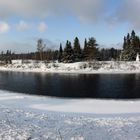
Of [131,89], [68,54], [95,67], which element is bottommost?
[131,89]

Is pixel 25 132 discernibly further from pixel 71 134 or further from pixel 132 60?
pixel 132 60

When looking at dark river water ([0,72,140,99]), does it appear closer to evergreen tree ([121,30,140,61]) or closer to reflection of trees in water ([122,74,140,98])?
reflection of trees in water ([122,74,140,98])

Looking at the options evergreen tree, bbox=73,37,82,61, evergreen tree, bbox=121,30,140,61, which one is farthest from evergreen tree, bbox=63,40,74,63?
evergreen tree, bbox=121,30,140,61

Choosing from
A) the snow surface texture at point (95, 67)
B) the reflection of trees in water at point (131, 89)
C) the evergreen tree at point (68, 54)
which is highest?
the evergreen tree at point (68, 54)

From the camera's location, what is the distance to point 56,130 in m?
12.9

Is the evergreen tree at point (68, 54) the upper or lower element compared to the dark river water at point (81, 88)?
upper

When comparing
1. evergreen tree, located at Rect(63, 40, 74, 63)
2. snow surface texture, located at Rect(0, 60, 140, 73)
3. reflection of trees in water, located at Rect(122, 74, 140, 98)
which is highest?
evergreen tree, located at Rect(63, 40, 74, 63)

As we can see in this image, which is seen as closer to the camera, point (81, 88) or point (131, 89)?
point (131, 89)

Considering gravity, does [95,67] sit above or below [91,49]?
below

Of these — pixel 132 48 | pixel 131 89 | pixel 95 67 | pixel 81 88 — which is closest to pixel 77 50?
pixel 95 67

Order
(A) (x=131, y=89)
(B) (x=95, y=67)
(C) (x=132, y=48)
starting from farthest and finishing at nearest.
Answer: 1. (C) (x=132, y=48)
2. (B) (x=95, y=67)
3. (A) (x=131, y=89)

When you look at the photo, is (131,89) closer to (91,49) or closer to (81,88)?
(81,88)

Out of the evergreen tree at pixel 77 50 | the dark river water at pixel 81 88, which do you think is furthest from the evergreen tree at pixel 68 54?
the dark river water at pixel 81 88

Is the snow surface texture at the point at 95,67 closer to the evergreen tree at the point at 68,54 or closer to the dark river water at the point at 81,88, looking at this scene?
the evergreen tree at the point at 68,54
